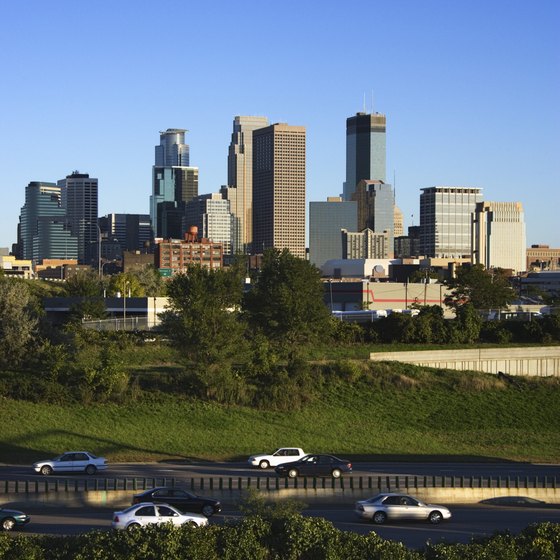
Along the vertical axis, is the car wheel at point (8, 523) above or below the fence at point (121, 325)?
below

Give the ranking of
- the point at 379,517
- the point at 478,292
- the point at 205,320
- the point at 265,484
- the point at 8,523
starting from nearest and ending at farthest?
the point at 8,523 → the point at 379,517 → the point at 265,484 → the point at 205,320 → the point at 478,292

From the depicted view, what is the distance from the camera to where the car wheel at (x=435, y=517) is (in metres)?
36.9

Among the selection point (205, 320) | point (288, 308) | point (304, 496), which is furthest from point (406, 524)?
point (288, 308)

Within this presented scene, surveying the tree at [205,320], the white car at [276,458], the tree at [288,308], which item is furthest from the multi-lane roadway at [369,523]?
Answer: the tree at [288,308]

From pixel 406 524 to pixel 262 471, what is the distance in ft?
43.5

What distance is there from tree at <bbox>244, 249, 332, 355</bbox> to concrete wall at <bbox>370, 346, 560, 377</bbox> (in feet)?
16.7

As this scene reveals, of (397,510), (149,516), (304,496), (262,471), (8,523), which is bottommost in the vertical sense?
(262,471)

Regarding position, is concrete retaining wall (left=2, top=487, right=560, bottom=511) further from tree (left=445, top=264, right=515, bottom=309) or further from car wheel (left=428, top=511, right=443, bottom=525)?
tree (left=445, top=264, right=515, bottom=309)

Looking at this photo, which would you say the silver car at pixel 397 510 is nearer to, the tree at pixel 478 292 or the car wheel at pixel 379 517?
the car wheel at pixel 379 517

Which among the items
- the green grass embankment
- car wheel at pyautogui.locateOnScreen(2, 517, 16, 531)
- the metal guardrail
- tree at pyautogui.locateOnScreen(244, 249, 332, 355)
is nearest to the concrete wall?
the green grass embankment

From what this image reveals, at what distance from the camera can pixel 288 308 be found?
7081cm

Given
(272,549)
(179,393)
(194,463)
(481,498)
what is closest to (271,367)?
(179,393)

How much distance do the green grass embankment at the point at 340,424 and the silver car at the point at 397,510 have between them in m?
17.8

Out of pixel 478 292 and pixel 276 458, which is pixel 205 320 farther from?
pixel 478 292
